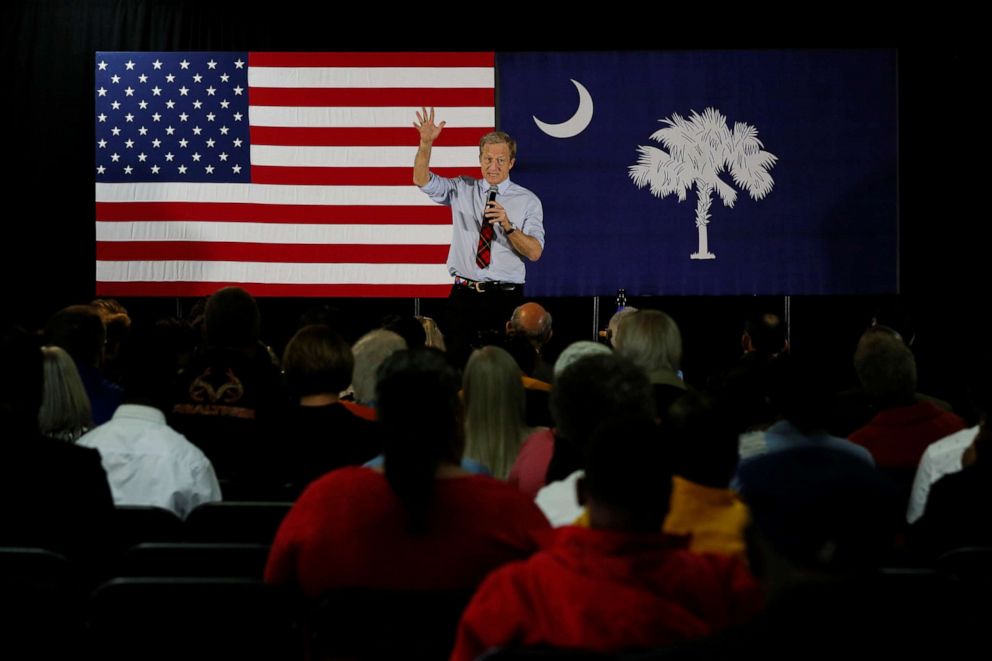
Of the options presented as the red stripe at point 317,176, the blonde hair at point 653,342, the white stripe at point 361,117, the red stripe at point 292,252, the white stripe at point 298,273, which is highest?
the white stripe at point 361,117

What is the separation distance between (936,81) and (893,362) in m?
5.63

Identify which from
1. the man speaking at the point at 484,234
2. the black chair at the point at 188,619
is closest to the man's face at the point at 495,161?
the man speaking at the point at 484,234

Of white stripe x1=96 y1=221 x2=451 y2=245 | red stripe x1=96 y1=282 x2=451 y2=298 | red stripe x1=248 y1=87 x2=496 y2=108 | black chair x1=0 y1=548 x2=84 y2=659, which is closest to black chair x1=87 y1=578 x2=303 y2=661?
black chair x1=0 y1=548 x2=84 y2=659

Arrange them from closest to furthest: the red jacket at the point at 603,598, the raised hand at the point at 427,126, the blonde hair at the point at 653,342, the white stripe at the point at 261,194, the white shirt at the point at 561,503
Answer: the red jacket at the point at 603,598 → the white shirt at the point at 561,503 → the blonde hair at the point at 653,342 → the raised hand at the point at 427,126 → the white stripe at the point at 261,194

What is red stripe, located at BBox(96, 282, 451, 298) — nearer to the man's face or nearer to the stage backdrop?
the stage backdrop

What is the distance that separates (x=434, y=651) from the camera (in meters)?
2.34

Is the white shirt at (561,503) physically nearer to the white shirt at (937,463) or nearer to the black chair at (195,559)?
the black chair at (195,559)

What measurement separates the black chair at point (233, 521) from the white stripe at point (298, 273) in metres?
5.68

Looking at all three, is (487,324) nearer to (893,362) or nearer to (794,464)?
(893,362)

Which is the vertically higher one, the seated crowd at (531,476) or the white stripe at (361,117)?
the white stripe at (361,117)

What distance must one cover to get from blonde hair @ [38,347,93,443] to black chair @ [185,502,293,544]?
0.74 metres

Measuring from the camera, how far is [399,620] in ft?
7.67

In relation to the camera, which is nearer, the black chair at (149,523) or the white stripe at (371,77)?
the black chair at (149,523)

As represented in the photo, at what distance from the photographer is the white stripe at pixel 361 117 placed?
28.5 ft
